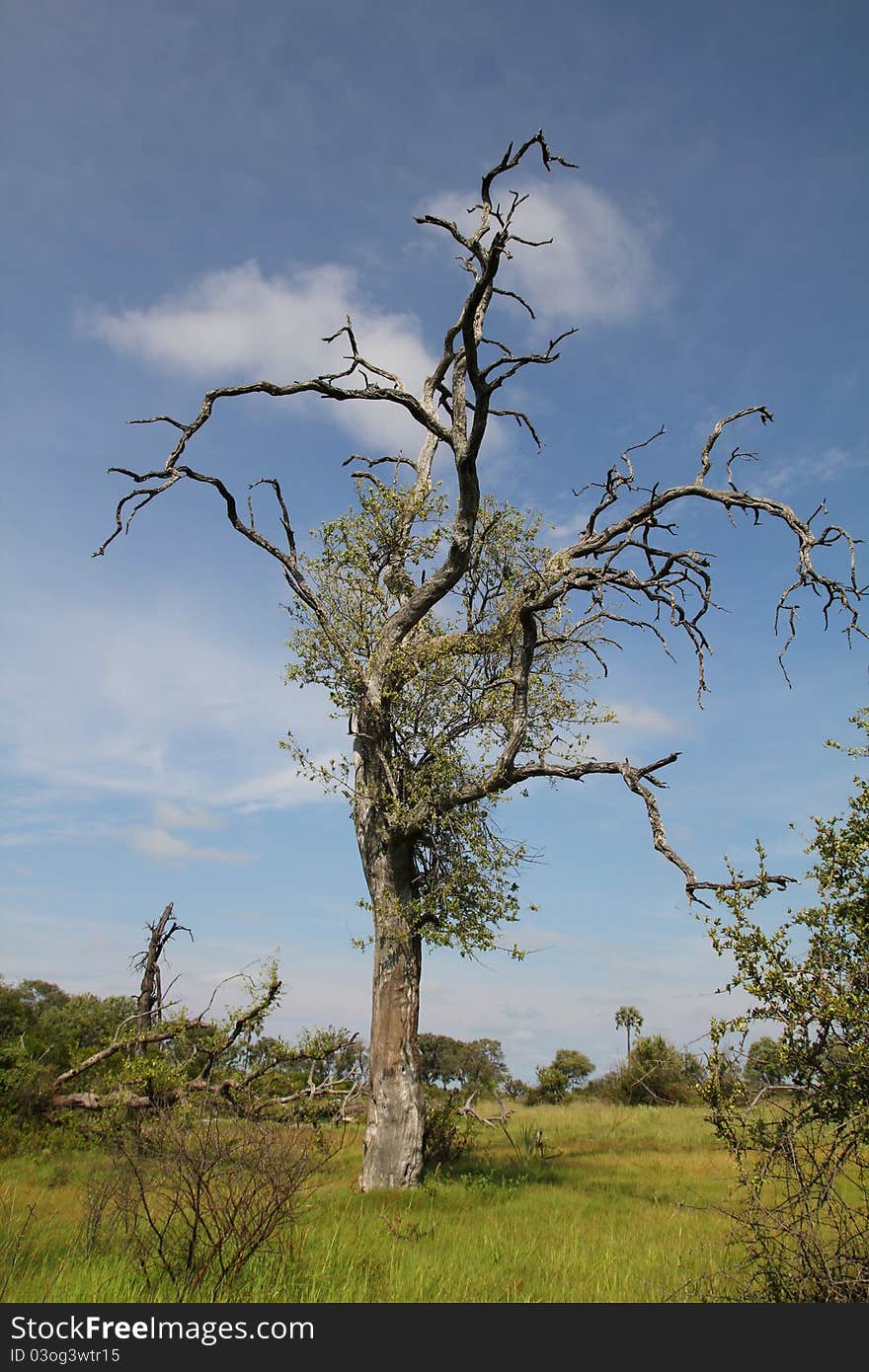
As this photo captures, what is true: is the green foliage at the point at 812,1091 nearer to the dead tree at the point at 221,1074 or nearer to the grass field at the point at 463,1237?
the grass field at the point at 463,1237

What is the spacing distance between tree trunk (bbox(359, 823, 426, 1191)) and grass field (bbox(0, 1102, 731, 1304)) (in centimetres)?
73

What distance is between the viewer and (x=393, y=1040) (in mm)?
17156

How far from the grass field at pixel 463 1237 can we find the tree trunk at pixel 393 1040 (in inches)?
28.6

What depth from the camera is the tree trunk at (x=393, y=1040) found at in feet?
54.6

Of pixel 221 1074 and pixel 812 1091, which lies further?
pixel 221 1074

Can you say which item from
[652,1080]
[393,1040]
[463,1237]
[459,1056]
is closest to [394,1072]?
[393,1040]

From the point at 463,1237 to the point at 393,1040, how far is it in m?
5.20

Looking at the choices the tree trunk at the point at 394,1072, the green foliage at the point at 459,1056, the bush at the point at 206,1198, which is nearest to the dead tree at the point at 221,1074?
the tree trunk at the point at 394,1072

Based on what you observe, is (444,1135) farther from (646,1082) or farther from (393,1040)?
(646,1082)

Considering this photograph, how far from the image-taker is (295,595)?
18.8 meters

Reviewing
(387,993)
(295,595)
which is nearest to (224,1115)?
(387,993)

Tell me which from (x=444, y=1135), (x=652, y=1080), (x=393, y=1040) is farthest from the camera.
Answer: (x=652, y=1080)
